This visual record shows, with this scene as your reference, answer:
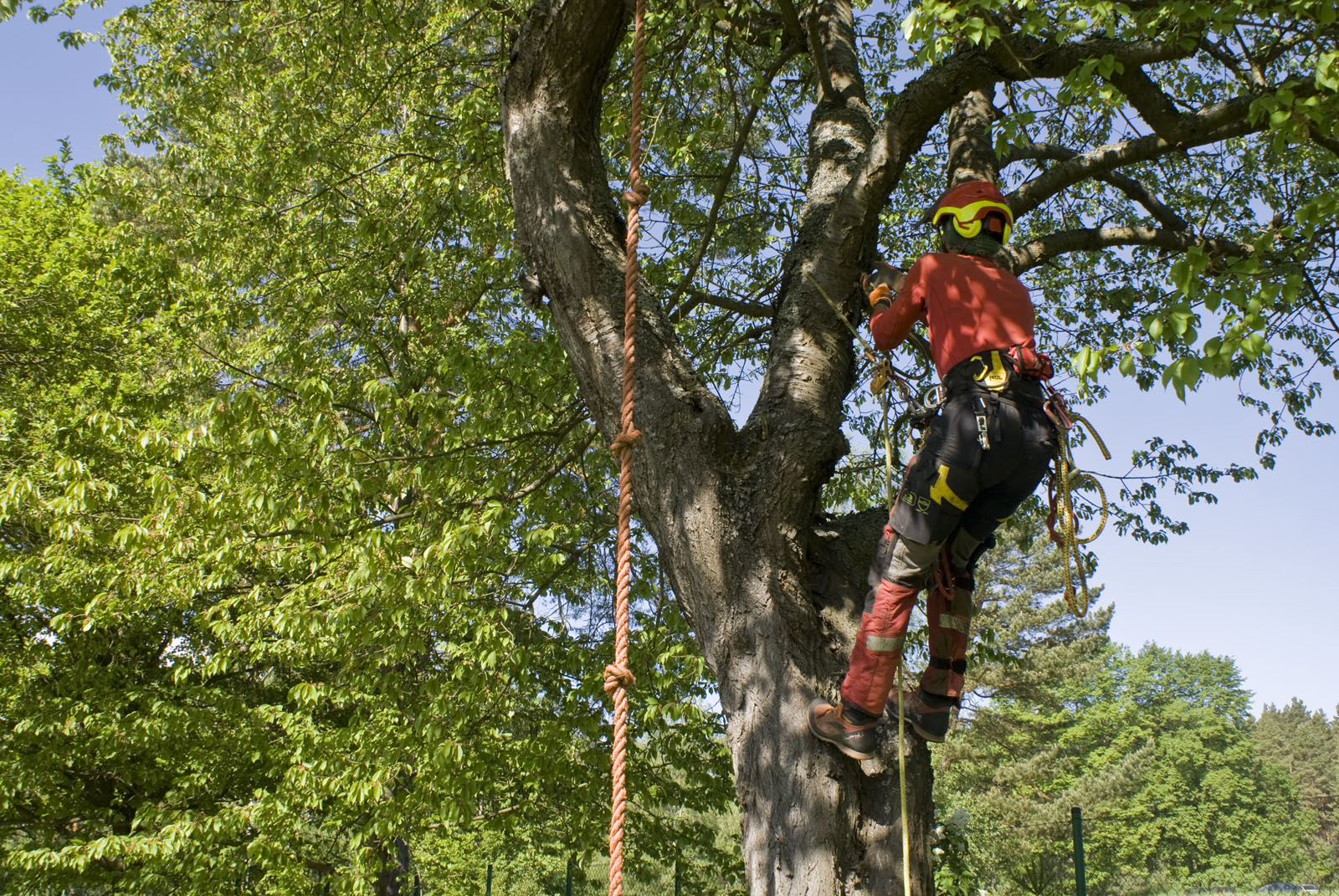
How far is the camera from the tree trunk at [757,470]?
2.56 metres

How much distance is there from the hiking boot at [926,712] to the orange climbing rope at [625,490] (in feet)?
2.66

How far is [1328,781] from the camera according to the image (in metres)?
48.7

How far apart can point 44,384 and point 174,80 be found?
636 cm

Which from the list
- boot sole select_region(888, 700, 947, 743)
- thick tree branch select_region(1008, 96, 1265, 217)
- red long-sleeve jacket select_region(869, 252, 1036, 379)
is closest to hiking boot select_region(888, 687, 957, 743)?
boot sole select_region(888, 700, 947, 743)

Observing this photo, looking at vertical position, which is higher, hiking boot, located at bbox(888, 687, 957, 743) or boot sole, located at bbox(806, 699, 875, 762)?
hiking boot, located at bbox(888, 687, 957, 743)

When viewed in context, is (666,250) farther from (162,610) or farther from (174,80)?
(162,610)

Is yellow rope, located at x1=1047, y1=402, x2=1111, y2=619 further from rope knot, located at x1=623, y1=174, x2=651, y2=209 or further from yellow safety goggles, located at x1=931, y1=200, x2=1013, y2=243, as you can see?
rope knot, located at x1=623, y1=174, x2=651, y2=209

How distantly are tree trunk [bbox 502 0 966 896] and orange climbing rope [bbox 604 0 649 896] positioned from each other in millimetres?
146

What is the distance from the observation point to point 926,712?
2844 millimetres

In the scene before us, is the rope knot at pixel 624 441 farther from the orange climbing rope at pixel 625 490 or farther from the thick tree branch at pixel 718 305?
the thick tree branch at pixel 718 305

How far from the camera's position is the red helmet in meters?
3.20

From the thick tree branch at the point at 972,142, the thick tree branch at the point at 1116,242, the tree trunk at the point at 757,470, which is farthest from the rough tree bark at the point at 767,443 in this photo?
the thick tree branch at the point at 1116,242

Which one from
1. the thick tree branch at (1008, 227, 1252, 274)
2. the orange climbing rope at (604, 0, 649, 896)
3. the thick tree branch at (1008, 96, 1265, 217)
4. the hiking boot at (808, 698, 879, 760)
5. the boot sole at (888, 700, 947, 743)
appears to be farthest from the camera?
the thick tree branch at (1008, 227, 1252, 274)

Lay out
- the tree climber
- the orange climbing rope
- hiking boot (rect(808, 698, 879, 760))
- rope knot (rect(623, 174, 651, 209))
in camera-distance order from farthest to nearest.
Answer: rope knot (rect(623, 174, 651, 209)) < the tree climber < hiking boot (rect(808, 698, 879, 760)) < the orange climbing rope
